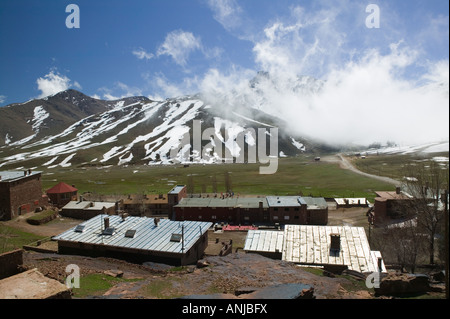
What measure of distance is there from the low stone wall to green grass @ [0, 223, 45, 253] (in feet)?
63.8

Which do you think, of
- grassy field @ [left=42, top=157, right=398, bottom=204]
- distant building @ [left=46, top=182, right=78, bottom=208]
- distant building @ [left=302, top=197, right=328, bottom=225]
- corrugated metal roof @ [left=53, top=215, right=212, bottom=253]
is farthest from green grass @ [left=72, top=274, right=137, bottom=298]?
grassy field @ [left=42, top=157, right=398, bottom=204]

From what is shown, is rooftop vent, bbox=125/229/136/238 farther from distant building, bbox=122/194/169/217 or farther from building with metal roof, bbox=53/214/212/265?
distant building, bbox=122/194/169/217

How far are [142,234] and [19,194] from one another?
35.5 m

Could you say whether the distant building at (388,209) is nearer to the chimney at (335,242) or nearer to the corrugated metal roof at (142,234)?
the chimney at (335,242)

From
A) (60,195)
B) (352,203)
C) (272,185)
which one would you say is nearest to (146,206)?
(60,195)

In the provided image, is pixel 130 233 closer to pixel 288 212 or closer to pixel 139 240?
pixel 139 240

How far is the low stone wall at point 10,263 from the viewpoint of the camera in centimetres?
1767

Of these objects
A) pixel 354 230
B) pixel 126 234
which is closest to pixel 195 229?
pixel 126 234

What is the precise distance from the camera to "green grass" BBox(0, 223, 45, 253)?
35056 mm

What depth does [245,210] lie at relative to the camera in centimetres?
5972

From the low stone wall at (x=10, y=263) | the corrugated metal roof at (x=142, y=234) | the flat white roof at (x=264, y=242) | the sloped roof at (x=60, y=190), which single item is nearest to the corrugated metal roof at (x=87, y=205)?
the sloped roof at (x=60, y=190)

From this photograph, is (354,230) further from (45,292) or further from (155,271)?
(45,292)
